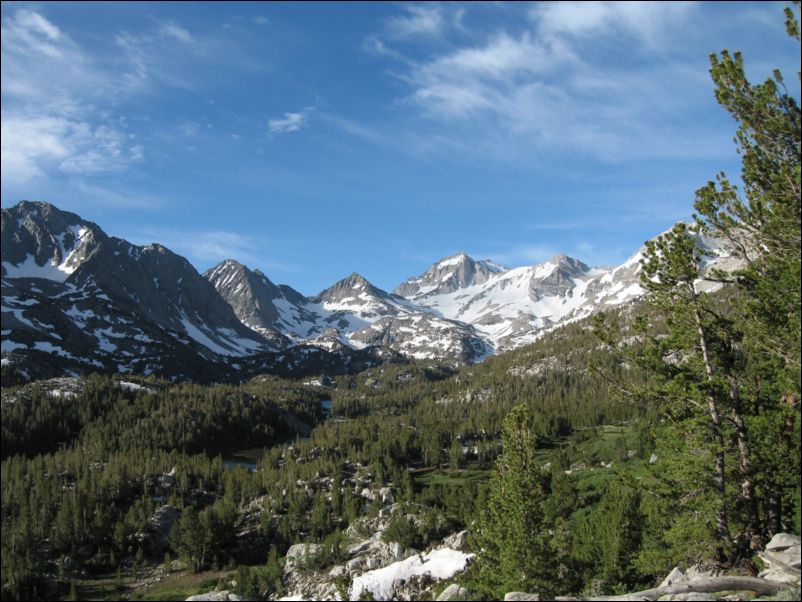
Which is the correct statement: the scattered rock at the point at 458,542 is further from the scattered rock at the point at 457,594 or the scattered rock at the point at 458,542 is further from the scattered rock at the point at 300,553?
the scattered rock at the point at 457,594

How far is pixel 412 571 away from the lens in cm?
6688

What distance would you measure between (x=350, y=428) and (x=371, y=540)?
99.1m

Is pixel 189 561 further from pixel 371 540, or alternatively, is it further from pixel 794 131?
pixel 794 131

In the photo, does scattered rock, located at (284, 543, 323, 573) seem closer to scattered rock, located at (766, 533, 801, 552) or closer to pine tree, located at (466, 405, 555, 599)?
pine tree, located at (466, 405, 555, 599)

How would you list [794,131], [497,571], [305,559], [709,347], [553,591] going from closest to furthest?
1. [794,131]
2. [709,347]
3. [553,591]
4. [497,571]
5. [305,559]

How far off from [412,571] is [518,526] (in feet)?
124

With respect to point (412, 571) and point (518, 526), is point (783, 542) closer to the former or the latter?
point (518, 526)

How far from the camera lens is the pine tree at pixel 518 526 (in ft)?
111

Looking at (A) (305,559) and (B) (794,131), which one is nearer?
(B) (794,131)

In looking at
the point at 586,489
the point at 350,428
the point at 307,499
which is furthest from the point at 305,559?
the point at 350,428

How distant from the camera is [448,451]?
16138 cm

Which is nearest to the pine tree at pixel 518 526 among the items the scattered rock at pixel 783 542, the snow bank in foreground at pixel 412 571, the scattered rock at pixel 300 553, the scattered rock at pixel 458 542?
the scattered rock at pixel 783 542

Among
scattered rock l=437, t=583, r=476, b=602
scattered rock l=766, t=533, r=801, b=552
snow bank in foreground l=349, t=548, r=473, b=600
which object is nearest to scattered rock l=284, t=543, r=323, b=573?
snow bank in foreground l=349, t=548, r=473, b=600

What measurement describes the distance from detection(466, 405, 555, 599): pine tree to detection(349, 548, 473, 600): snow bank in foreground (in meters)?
26.0
